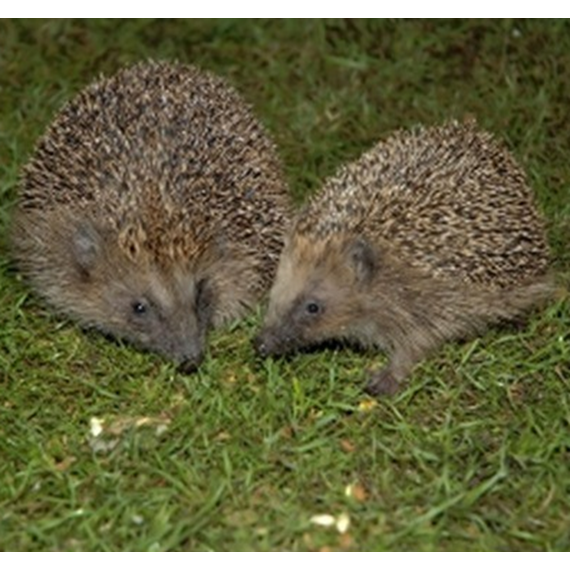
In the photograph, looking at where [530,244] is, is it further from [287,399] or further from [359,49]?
[359,49]

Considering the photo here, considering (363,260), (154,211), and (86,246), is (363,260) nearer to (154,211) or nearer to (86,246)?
(154,211)

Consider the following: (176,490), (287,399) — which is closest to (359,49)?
(287,399)

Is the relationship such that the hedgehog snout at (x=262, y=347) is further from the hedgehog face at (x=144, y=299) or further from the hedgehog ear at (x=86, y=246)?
the hedgehog ear at (x=86, y=246)

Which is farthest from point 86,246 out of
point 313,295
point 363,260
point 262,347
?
point 363,260

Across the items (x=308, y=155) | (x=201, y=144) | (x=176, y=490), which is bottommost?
(x=176, y=490)

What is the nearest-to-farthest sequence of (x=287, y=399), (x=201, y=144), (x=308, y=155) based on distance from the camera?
(x=287, y=399) → (x=201, y=144) → (x=308, y=155)

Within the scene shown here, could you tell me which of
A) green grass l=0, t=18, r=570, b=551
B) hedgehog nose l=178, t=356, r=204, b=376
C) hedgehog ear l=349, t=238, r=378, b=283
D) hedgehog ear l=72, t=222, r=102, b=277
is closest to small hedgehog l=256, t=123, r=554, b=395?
hedgehog ear l=349, t=238, r=378, b=283
